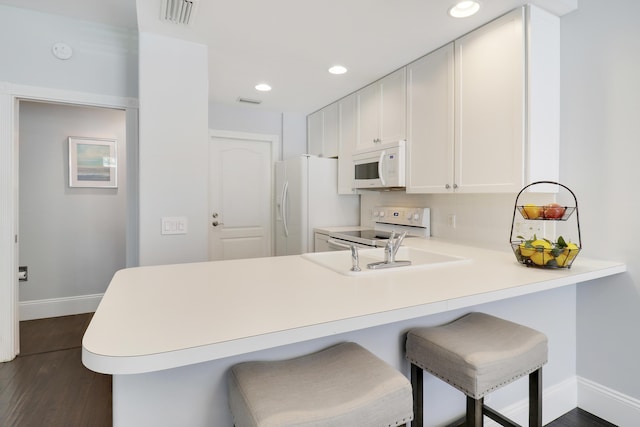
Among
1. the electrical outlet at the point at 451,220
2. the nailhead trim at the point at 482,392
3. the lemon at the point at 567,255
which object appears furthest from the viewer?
the electrical outlet at the point at 451,220

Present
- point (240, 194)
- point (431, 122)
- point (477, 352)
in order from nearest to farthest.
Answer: point (477, 352) → point (431, 122) → point (240, 194)

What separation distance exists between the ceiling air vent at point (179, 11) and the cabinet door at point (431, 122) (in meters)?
1.58

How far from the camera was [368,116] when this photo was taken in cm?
315

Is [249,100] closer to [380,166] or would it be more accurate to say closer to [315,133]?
[315,133]

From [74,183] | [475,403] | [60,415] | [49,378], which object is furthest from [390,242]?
[74,183]

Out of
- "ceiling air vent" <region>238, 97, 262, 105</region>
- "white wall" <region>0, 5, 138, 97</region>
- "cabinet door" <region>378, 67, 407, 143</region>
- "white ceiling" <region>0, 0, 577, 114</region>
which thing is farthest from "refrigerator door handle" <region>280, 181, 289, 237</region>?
"white wall" <region>0, 5, 138, 97</region>

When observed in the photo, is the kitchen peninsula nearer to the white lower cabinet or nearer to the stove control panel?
the white lower cabinet

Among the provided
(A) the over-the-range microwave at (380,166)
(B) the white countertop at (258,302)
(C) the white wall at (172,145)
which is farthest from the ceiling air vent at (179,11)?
(A) the over-the-range microwave at (380,166)

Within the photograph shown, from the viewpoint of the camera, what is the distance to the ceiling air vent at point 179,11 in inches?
73.2

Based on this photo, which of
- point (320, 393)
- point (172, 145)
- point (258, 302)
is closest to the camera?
point (320, 393)

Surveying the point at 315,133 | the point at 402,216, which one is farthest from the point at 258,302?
the point at 315,133

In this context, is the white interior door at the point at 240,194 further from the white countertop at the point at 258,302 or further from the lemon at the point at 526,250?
the lemon at the point at 526,250

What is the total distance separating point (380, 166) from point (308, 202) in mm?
967

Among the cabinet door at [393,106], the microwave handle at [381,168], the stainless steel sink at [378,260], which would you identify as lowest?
the stainless steel sink at [378,260]
